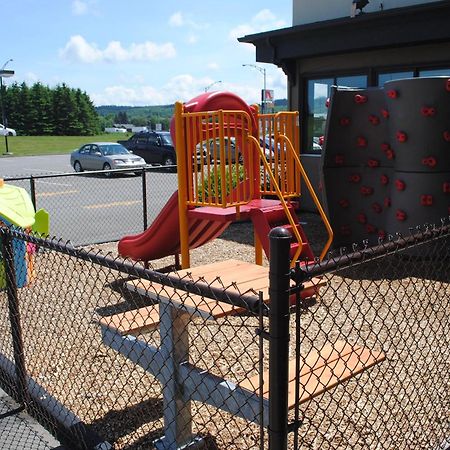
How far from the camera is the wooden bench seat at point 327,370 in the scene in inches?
104

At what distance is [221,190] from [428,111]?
293cm

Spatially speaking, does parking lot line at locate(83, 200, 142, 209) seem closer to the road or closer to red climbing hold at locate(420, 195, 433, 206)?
the road

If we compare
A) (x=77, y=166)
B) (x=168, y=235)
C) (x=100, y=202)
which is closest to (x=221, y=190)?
(x=168, y=235)

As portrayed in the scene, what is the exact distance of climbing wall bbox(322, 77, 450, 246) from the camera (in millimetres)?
6887

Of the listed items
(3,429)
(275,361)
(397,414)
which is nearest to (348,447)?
(397,414)

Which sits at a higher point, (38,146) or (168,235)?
(38,146)

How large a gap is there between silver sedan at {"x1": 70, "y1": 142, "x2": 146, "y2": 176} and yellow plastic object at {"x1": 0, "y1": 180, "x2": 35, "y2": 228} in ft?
49.4

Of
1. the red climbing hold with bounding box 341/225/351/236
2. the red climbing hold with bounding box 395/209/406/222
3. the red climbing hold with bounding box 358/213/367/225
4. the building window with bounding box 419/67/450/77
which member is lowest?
the red climbing hold with bounding box 341/225/351/236

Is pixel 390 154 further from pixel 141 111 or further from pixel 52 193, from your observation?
pixel 141 111

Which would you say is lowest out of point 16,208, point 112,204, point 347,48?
point 112,204

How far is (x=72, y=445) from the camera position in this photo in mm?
3137

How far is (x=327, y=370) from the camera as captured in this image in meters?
2.87

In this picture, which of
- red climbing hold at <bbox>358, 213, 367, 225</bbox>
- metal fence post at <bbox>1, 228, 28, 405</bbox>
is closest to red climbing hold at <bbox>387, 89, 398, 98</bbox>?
red climbing hold at <bbox>358, 213, 367, 225</bbox>

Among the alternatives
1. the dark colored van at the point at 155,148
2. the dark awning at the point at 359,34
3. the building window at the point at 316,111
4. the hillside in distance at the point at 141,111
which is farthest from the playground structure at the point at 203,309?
the hillside in distance at the point at 141,111
